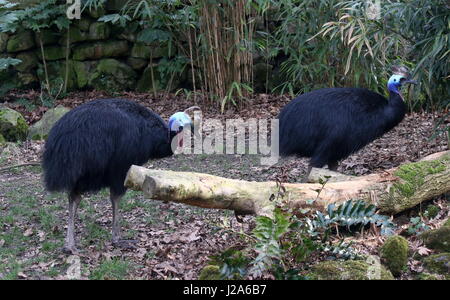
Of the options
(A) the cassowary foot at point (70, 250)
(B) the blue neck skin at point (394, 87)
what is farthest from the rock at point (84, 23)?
(A) the cassowary foot at point (70, 250)

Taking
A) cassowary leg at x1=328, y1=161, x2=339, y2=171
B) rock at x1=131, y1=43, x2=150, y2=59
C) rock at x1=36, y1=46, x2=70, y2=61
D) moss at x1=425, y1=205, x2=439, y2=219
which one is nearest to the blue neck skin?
cassowary leg at x1=328, y1=161, x2=339, y2=171

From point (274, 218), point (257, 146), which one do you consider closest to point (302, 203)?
point (274, 218)

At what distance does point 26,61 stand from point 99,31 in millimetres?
1173

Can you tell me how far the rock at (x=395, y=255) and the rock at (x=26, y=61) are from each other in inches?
277

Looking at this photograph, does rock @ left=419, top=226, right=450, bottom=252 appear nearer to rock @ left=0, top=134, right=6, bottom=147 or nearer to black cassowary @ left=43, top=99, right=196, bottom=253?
black cassowary @ left=43, top=99, right=196, bottom=253

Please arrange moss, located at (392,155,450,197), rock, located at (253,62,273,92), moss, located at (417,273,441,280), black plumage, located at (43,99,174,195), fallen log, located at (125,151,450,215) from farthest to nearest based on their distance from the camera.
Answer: rock, located at (253,62,273,92)
moss, located at (392,155,450,197)
black plumage, located at (43,99,174,195)
fallen log, located at (125,151,450,215)
moss, located at (417,273,441,280)

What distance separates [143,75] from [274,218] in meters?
5.95

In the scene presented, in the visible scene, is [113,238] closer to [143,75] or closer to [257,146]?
[257,146]

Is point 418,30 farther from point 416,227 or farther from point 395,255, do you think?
point 395,255

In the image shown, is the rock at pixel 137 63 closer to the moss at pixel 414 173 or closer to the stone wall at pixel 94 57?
the stone wall at pixel 94 57

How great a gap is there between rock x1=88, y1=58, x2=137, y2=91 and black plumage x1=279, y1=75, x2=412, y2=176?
424cm

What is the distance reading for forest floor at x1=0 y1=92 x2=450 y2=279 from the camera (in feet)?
13.8

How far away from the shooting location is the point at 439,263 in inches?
149

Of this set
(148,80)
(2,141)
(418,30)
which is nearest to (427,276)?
(418,30)
